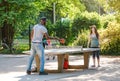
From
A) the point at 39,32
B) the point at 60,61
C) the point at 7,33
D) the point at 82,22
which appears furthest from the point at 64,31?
the point at 39,32

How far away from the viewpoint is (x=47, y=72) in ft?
49.6

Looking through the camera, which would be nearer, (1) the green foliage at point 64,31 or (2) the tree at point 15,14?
(2) the tree at point 15,14

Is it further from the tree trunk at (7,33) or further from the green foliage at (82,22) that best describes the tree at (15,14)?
the green foliage at (82,22)

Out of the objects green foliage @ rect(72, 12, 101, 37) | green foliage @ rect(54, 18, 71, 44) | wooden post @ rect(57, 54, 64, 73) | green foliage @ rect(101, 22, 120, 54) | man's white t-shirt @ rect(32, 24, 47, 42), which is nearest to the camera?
man's white t-shirt @ rect(32, 24, 47, 42)

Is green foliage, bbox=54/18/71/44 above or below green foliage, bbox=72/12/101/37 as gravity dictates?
below

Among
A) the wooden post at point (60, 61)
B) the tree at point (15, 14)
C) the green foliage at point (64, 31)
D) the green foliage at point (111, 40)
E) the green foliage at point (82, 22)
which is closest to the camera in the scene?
the wooden post at point (60, 61)

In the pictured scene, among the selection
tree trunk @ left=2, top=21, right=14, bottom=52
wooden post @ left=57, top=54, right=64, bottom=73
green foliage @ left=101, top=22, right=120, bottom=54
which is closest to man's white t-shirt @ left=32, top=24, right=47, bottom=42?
wooden post @ left=57, top=54, right=64, bottom=73

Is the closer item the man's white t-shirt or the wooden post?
the man's white t-shirt

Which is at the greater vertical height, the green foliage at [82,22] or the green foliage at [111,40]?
the green foliage at [82,22]

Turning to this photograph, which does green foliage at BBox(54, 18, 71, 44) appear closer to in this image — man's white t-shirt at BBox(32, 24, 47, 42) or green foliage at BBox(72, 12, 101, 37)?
green foliage at BBox(72, 12, 101, 37)

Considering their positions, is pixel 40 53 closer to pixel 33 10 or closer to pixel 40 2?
pixel 33 10

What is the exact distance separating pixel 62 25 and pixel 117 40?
872cm

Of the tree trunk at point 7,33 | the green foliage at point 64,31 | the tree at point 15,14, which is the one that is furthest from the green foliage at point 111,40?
the tree trunk at point 7,33

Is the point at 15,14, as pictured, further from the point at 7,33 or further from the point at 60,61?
the point at 60,61
